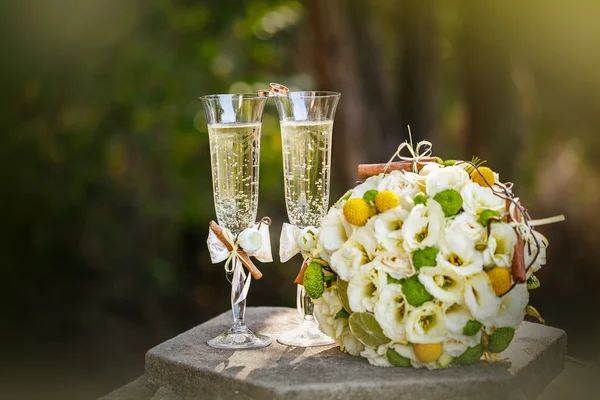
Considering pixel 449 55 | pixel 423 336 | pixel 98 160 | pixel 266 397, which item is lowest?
pixel 266 397

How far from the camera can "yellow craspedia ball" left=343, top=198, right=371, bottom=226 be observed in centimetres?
233

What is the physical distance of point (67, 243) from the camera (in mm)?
6051

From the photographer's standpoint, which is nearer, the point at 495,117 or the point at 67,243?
the point at 495,117

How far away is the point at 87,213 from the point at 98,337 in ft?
3.09

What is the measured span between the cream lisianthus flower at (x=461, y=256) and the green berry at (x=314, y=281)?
42 cm

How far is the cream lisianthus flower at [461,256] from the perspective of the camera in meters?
2.19

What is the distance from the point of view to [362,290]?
7.56 ft

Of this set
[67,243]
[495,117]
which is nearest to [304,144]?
[495,117]

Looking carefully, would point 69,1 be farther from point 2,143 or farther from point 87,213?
point 87,213

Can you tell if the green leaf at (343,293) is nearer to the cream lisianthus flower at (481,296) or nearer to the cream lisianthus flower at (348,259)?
the cream lisianthus flower at (348,259)

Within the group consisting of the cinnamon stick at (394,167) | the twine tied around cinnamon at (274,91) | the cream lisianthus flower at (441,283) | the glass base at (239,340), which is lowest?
the glass base at (239,340)

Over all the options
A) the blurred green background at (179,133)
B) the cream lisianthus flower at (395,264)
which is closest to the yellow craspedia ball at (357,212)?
the cream lisianthus flower at (395,264)

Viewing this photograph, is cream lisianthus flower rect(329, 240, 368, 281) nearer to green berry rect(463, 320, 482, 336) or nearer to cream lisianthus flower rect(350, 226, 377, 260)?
cream lisianthus flower rect(350, 226, 377, 260)

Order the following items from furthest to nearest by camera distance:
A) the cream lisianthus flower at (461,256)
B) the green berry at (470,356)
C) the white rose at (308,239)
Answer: the white rose at (308,239) < the green berry at (470,356) < the cream lisianthus flower at (461,256)
